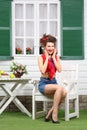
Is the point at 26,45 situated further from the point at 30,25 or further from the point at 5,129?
the point at 5,129

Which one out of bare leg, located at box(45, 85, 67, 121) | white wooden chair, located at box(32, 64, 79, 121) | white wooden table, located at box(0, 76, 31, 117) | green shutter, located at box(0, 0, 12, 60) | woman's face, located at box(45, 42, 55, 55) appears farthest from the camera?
green shutter, located at box(0, 0, 12, 60)

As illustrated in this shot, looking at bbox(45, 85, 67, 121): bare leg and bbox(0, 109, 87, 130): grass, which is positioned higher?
bbox(45, 85, 67, 121): bare leg

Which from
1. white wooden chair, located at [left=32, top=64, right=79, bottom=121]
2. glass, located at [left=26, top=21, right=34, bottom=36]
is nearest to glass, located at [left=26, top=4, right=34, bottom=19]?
glass, located at [left=26, top=21, right=34, bottom=36]

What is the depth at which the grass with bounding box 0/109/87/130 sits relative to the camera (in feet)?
30.3

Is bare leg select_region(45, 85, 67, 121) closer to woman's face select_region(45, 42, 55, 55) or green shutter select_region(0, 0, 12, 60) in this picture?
woman's face select_region(45, 42, 55, 55)

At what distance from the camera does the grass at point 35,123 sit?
30.3 ft

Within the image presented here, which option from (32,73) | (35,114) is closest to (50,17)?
(32,73)

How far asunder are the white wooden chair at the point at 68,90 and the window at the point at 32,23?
3.22ft

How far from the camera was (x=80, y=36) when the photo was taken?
1205 centimetres

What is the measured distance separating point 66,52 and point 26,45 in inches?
33.9

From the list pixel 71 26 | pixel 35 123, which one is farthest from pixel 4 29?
pixel 35 123

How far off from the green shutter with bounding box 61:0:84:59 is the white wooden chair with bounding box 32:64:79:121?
0.47 meters

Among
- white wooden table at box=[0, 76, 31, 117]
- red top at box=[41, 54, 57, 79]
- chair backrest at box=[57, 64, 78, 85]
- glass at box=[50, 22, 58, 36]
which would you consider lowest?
white wooden table at box=[0, 76, 31, 117]

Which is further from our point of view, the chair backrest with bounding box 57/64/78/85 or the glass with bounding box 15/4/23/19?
the glass with bounding box 15/4/23/19
